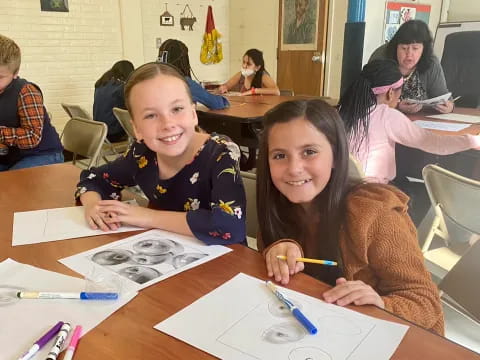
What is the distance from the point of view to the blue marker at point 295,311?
71 cm

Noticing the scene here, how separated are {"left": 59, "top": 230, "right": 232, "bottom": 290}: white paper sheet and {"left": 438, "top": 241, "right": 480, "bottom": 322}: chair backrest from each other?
0.78m

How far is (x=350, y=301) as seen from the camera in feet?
2.60

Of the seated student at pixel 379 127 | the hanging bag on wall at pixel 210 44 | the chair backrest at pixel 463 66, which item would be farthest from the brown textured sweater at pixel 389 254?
the hanging bag on wall at pixel 210 44

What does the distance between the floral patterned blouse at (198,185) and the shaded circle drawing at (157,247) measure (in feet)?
0.23

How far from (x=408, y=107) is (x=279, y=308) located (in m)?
2.46

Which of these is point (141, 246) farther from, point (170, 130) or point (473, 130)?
point (473, 130)

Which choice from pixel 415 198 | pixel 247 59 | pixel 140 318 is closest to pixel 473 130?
pixel 415 198

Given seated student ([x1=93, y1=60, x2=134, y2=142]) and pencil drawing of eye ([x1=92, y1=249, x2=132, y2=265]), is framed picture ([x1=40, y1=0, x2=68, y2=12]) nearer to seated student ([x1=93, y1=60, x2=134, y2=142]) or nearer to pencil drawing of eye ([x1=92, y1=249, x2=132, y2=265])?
seated student ([x1=93, y1=60, x2=134, y2=142])

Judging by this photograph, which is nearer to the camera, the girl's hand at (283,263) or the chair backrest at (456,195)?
the girl's hand at (283,263)

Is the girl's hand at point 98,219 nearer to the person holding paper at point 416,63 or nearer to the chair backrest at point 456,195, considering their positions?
the chair backrest at point 456,195

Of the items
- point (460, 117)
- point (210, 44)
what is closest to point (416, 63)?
point (460, 117)

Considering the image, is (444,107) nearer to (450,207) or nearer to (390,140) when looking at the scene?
(390,140)

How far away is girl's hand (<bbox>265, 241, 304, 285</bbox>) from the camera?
0.89m

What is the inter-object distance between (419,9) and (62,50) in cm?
451
